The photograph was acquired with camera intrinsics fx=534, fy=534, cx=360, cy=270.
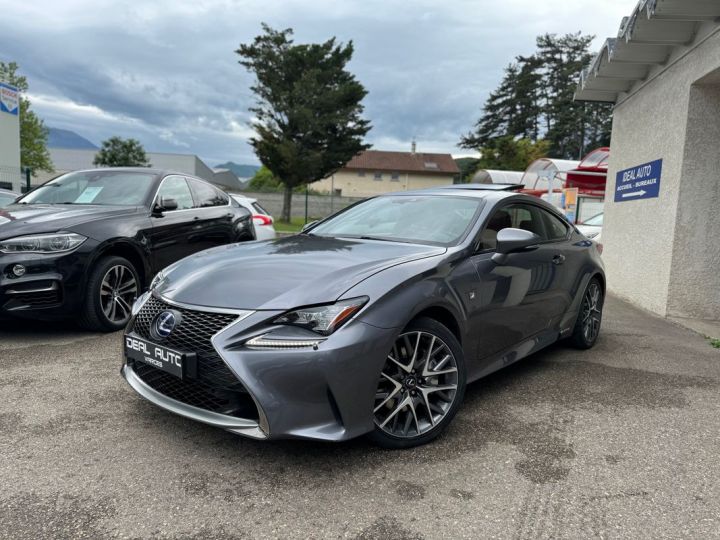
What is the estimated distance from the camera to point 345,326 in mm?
2406

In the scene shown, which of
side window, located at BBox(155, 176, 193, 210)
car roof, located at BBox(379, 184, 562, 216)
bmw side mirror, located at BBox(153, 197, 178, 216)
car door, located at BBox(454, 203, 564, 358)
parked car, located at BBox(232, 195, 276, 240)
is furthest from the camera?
parked car, located at BBox(232, 195, 276, 240)

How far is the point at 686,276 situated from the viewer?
6.66 m

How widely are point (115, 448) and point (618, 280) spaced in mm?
8023

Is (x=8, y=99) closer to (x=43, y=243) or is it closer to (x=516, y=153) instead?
(x=43, y=243)

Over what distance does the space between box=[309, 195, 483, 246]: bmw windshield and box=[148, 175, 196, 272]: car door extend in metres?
2.00

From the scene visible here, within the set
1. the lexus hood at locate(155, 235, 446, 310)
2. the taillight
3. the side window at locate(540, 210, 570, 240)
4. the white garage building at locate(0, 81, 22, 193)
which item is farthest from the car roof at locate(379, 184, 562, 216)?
the white garage building at locate(0, 81, 22, 193)

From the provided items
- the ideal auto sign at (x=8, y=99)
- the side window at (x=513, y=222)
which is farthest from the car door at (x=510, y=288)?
the ideal auto sign at (x=8, y=99)

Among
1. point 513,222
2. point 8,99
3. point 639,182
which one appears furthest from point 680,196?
point 8,99

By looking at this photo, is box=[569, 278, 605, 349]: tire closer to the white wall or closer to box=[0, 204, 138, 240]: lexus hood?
the white wall

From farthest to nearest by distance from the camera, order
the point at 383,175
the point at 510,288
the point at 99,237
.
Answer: the point at 383,175 < the point at 99,237 < the point at 510,288

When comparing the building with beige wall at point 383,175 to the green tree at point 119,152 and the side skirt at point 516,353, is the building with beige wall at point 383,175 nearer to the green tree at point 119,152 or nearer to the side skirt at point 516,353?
the green tree at point 119,152

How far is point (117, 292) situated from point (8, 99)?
1941 cm

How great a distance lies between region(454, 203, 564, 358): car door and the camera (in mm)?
3172

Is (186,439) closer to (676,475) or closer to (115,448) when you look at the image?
(115,448)
